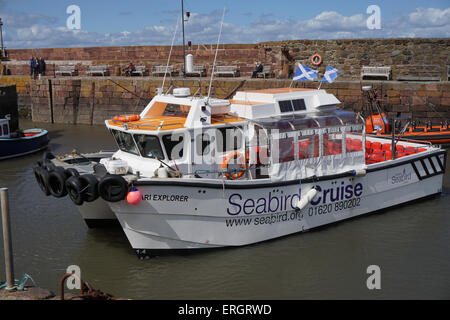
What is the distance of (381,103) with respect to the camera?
19.1 m

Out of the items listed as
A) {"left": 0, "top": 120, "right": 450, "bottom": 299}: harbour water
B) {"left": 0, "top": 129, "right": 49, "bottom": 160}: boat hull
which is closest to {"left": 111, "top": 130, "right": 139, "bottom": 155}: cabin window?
{"left": 0, "top": 120, "right": 450, "bottom": 299}: harbour water

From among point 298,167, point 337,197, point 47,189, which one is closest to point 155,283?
point 47,189

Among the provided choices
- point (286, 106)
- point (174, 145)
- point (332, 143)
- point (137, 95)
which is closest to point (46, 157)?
point (174, 145)

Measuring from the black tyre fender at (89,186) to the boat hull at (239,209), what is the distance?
1.13ft

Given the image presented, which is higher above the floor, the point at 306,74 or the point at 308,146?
the point at 306,74

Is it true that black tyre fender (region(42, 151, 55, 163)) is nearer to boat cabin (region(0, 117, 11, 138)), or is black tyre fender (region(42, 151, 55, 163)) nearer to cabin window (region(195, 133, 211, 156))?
cabin window (region(195, 133, 211, 156))

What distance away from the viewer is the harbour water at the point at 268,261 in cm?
753

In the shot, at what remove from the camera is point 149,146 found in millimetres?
8469

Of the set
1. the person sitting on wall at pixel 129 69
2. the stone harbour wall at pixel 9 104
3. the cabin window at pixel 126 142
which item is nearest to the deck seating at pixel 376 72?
the person sitting on wall at pixel 129 69

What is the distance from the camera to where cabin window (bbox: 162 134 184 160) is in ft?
27.1

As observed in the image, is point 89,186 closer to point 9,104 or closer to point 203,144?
point 203,144
